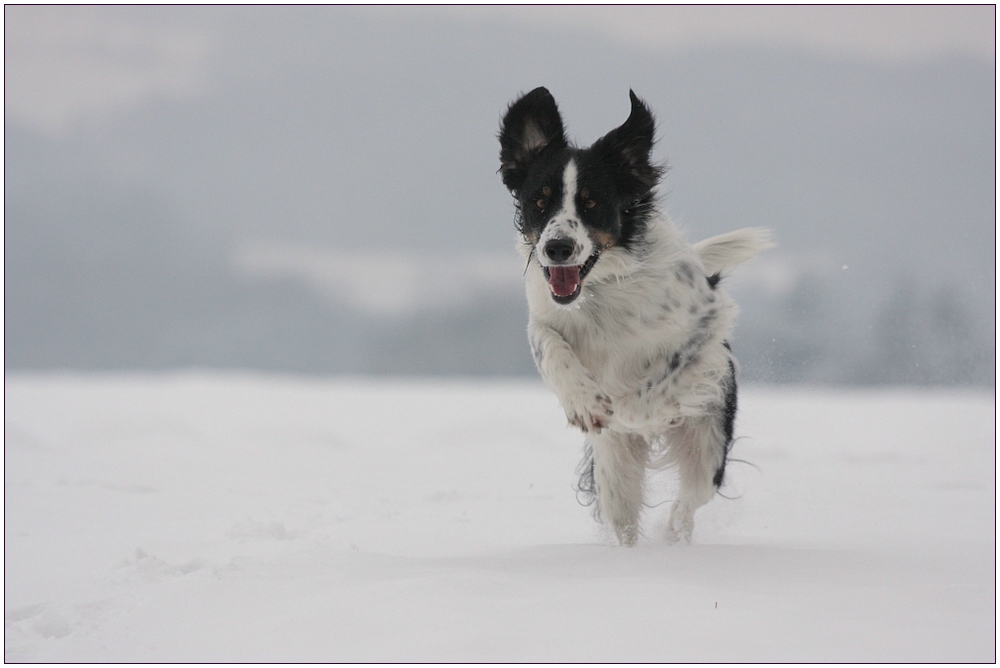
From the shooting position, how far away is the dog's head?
4.74 meters

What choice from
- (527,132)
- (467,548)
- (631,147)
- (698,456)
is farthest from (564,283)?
(467,548)

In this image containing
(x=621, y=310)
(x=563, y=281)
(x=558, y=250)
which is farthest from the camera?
(x=621, y=310)

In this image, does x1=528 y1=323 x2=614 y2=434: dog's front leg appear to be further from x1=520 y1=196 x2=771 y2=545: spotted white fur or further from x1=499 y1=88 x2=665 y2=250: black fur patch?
x1=499 y1=88 x2=665 y2=250: black fur patch

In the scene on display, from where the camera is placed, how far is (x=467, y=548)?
5168mm

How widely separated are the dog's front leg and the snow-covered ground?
2.25 feet

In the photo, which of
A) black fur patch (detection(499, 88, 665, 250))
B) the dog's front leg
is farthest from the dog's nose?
the dog's front leg

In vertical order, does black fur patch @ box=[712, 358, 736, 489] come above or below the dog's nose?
below

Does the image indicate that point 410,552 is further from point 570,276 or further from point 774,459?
point 774,459

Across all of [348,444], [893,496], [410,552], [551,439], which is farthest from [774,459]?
[410,552]

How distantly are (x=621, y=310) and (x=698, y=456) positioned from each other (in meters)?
1.02

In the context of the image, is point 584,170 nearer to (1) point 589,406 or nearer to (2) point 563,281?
(2) point 563,281

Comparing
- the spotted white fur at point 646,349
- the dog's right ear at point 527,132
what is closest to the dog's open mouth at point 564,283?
the spotted white fur at point 646,349

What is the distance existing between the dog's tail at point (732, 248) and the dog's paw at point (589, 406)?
4.80 feet

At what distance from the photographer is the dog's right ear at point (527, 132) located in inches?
207
